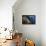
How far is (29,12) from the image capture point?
622 centimetres

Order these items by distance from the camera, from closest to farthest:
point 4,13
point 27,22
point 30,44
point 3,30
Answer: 1. point 3,30
2. point 30,44
3. point 4,13
4. point 27,22

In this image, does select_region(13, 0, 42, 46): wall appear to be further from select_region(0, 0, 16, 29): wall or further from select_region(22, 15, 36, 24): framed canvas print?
select_region(0, 0, 16, 29): wall

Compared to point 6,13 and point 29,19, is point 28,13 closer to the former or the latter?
point 29,19

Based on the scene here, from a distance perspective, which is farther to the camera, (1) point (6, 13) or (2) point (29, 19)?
(2) point (29, 19)

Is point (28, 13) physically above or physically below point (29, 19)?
above

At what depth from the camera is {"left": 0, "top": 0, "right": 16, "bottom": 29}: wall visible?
4660 mm

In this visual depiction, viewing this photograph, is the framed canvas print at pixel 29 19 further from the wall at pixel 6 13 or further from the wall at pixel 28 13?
the wall at pixel 6 13

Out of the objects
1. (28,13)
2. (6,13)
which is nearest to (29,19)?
(28,13)

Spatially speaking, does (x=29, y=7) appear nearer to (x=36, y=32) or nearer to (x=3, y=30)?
(x=36, y=32)

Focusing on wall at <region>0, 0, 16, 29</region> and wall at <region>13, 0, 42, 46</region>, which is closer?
wall at <region>0, 0, 16, 29</region>

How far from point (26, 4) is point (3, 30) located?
2843mm

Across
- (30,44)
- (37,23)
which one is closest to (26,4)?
(37,23)

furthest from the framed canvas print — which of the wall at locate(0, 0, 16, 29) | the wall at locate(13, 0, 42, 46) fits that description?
the wall at locate(0, 0, 16, 29)

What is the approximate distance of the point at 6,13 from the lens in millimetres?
4727
